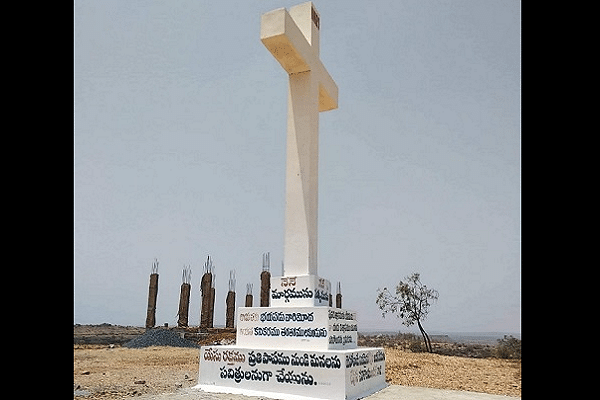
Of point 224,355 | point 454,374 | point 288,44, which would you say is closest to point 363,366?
point 224,355

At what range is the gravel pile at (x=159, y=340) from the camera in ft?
55.8

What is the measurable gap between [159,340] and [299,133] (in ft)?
38.8

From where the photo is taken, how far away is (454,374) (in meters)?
11.6

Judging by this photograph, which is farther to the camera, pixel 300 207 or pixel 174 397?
pixel 300 207

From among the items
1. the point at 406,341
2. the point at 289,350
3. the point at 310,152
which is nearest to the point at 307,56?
the point at 310,152

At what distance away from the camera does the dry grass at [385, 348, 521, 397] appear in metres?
9.48

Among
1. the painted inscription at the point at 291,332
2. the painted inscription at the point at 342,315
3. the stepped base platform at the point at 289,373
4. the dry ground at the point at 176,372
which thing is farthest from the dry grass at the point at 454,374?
the painted inscription at the point at 291,332

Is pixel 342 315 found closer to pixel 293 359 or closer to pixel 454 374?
pixel 293 359

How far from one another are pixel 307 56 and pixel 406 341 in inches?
649

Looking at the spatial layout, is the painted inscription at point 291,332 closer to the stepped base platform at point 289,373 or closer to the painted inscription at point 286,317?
the painted inscription at point 286,317

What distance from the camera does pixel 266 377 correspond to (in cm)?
666

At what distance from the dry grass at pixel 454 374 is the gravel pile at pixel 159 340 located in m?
7.00

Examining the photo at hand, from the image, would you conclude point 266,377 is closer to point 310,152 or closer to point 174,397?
point 174,397

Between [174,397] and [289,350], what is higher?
[289,350]
